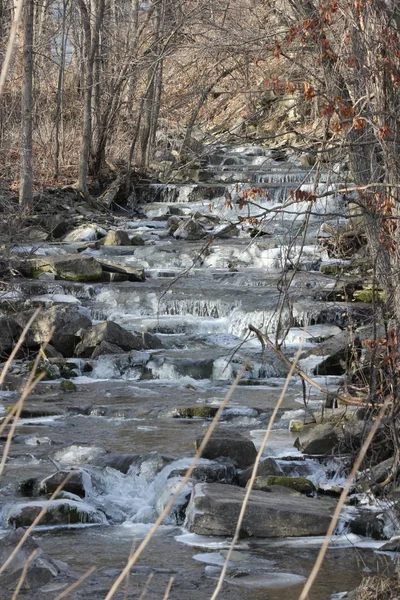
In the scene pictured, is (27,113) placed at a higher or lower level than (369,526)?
higher

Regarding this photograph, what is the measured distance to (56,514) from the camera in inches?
239

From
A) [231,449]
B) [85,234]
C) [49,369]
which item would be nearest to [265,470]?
[231,449]

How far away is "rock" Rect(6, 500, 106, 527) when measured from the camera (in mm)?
5883

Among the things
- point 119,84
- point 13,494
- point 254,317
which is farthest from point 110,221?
point 13,494

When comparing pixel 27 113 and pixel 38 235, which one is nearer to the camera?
pixel 38 235

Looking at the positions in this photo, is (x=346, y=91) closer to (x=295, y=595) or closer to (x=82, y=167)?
(x=295, y=595)

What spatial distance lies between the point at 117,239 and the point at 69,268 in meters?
2.59

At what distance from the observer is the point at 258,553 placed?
5.51 meters

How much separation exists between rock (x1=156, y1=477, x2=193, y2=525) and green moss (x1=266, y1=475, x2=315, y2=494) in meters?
0.57

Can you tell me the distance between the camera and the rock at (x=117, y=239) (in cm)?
1702

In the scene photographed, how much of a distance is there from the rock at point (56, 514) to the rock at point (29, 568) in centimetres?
67

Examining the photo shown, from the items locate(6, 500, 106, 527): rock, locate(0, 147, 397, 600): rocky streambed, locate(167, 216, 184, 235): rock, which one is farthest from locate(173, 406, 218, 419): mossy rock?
locate(167, 216, 184, 235): rock

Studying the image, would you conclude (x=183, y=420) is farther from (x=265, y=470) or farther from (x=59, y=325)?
(x=59, y=325)

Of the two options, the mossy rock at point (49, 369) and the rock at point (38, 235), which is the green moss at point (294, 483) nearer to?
the mossy rock at point (49, 369)
